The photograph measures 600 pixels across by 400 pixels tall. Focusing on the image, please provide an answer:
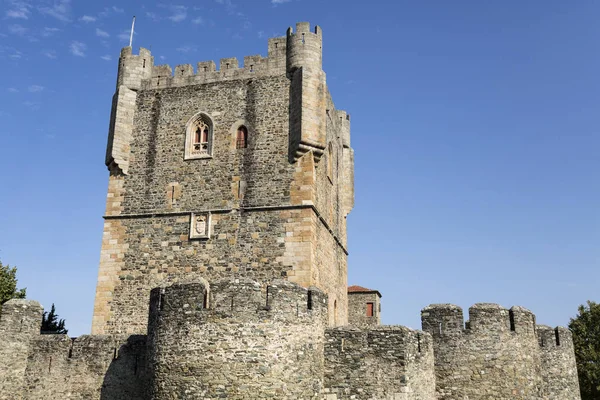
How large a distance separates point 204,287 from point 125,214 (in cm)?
812

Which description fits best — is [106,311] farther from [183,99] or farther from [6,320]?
[183,99]

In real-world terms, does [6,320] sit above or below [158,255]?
below

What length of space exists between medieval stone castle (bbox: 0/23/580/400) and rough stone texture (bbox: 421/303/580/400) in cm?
3

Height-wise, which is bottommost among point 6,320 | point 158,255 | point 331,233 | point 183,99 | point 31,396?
point 31,396

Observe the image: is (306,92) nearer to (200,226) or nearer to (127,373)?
(200,226)

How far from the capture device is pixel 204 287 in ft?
43.2

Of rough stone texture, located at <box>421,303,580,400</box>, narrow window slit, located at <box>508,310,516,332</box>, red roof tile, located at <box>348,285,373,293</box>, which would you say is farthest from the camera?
Answer: red roof tile, located at <box>348,285,373,293</box>

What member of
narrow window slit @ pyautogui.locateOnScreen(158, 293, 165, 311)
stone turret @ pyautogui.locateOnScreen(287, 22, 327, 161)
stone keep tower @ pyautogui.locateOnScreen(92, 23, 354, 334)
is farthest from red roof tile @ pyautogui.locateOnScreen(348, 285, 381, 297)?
narrow window slit @ pyautogui.locateOnScreen(158, 293, 165, 311)

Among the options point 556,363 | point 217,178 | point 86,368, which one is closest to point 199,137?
point 217,178

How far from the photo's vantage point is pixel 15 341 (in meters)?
15.9

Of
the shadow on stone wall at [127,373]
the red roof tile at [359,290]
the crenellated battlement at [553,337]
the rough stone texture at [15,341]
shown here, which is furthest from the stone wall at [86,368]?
the red roof tile at [359,290]

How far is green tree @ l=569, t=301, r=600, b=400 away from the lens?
1084 inches

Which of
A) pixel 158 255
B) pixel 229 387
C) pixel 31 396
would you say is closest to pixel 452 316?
pixel 229 387

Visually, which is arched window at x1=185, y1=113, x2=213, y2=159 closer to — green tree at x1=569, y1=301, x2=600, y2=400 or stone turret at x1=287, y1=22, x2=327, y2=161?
stone turret at x1=287, y1=22, x2=327, y2=161
